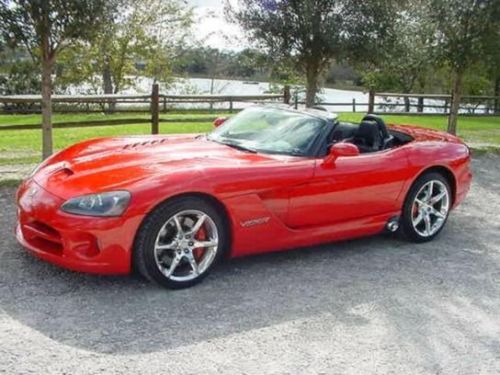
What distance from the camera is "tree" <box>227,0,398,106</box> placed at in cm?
988

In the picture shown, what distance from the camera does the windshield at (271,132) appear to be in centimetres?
472

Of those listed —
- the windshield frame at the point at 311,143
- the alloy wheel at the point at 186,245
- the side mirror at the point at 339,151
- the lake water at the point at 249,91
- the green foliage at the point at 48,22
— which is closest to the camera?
the alloy wheel at the point at 186,245

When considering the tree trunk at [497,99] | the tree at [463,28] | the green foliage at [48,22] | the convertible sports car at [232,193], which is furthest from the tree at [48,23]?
the tree trunk at [497,99]

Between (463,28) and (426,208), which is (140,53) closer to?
(463,28)

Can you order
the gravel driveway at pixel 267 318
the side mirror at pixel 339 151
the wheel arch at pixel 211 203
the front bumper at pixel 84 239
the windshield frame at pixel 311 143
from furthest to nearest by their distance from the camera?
the windshield frame at pixel 311 143 < the side mirror at pixel 339 151 < the wheel arch at pixel 211 203 < the front bumper at pixel 84 239 < the gravel driveway at pixel 267 318

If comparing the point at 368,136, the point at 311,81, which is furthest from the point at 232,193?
the point at 311,81

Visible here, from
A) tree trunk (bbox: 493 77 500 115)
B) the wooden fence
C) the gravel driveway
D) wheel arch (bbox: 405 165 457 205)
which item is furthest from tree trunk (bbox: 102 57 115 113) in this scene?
wheel arch (bbox: 405 165 457 205)

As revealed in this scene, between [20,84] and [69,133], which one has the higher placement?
[20,84]

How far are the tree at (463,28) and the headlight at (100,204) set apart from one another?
373 inches

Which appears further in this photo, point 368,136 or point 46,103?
point 46,103

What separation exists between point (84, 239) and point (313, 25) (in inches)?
293

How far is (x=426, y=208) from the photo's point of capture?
534 centimetres

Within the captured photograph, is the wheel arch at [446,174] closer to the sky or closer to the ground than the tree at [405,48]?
closer to the ground

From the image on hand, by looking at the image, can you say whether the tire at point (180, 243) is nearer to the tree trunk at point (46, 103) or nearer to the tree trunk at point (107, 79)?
the tree trunk at point (46, 103)
